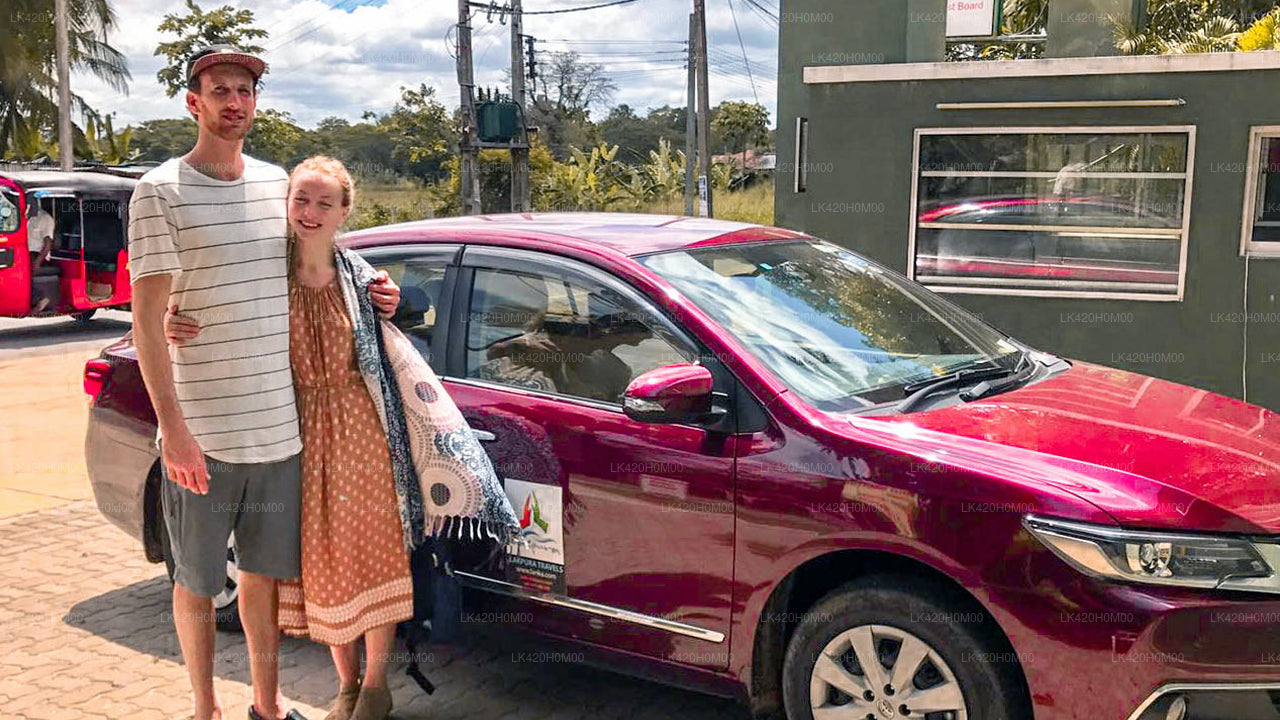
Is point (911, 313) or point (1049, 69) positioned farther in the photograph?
point (1049, 69)

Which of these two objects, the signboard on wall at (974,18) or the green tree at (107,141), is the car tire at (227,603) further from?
the green tree at (107,141)

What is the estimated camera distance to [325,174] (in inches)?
127

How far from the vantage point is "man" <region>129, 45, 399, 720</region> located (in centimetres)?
300

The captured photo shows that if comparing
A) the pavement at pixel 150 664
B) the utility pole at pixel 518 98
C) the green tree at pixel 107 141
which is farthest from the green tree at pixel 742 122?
the pavement at pixel 150 664

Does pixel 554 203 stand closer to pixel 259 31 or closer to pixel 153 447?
pixel 259 31

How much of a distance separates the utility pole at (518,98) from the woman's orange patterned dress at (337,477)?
52.8 ft

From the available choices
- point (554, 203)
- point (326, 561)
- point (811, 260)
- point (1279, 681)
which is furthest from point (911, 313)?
point (554, 203)

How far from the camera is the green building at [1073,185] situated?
848 cm

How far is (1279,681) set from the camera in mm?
2650

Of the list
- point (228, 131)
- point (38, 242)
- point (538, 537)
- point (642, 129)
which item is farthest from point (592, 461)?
point (642, 129)

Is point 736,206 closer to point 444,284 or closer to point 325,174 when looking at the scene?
point 444,284

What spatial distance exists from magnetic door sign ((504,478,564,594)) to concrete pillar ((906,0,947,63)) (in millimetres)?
7556

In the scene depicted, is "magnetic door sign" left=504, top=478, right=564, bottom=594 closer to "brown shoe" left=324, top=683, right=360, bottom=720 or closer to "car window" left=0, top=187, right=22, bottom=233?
"brown shoe" left=324, top=683, right=360, bottom=720

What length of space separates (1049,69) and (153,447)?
280 inches
